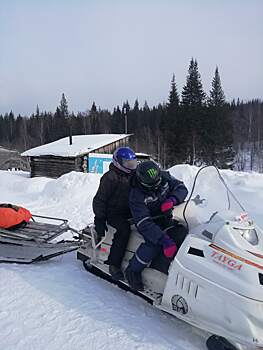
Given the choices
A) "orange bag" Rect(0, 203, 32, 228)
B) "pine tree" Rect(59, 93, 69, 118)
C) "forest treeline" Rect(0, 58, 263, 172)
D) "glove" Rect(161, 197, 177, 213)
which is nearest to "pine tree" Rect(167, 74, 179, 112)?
"forest treeline" Rect(0, 58, 263, 172)

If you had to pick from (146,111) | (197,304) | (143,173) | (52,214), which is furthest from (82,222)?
(146,111)

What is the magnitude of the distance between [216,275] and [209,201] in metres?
0.87

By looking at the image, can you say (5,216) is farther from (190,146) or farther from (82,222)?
(190,146)

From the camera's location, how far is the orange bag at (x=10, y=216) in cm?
496

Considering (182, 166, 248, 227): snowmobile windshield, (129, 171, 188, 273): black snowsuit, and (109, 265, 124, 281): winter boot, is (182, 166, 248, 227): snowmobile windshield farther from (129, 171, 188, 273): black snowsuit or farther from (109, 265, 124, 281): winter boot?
(109, 265, 124, 281): winter boot

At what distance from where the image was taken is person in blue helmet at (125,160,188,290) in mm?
3320

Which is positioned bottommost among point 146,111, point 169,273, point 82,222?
point 82,222

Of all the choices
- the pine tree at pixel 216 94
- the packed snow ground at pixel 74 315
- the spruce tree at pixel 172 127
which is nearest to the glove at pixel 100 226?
the packed snow ground at pixel 74 315

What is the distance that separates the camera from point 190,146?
129 ft

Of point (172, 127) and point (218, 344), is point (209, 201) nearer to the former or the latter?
point (218, 344)

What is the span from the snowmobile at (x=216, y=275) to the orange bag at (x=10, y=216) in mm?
2417

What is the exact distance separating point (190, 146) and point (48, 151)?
18.3 metres

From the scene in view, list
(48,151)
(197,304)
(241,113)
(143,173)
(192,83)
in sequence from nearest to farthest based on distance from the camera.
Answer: (197,304) < (143,173) < (48,151) < (192,83) < (241,113)

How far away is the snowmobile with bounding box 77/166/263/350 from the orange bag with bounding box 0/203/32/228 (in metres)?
2.42
